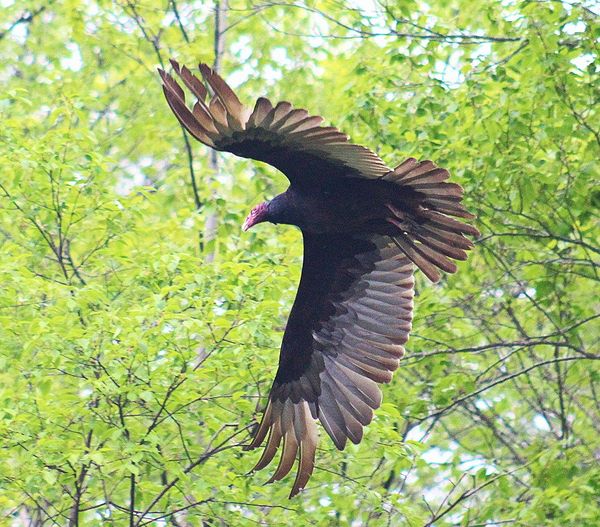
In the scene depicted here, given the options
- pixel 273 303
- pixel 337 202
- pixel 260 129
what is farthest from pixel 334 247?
pixel 260 129

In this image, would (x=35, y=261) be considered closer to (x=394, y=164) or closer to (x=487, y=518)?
(x=394, y=164)

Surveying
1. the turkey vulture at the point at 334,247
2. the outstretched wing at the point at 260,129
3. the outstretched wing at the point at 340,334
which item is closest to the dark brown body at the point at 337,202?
the turkey vulture at the point at 334,247

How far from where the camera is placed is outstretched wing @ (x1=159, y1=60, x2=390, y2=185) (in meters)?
4.01

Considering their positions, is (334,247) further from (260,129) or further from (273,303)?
(260,129)

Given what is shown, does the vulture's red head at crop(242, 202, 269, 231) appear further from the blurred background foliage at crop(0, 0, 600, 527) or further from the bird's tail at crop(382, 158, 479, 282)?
the bird's tail at crop(382, 158, 479, 282)

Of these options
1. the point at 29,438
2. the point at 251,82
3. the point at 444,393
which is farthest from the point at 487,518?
the point at 251,82

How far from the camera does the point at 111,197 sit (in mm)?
5398

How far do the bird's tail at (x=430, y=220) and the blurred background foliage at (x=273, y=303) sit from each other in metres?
0.56

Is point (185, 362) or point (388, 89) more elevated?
point (388, 89)

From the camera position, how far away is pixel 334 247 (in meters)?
5.45

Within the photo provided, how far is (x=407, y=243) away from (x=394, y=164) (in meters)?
0.86

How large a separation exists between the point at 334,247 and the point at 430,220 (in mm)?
663

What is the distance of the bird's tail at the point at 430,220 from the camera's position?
15.4ft

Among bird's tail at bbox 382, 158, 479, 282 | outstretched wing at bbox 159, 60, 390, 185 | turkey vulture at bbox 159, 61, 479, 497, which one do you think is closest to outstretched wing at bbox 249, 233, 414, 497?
turkey vulture at bbox 159, 61, 479, 497
